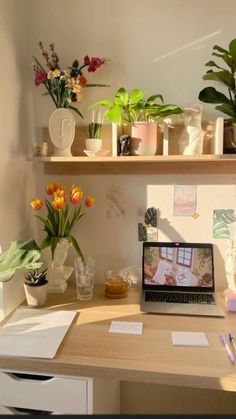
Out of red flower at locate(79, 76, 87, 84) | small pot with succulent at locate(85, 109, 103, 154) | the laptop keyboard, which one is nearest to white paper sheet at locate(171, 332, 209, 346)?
the laptop keyboard

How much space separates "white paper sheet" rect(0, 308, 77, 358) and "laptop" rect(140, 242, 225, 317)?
0.39 m

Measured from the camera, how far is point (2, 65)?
4.09 ft

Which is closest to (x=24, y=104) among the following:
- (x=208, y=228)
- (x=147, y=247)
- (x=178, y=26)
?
(x=178, y=26)

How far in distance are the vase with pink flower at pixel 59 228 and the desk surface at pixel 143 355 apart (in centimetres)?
28

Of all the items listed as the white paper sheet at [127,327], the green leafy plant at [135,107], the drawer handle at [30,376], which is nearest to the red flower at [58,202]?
the green leafy plant at [135,107]

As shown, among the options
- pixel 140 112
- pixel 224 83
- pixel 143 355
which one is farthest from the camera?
pixel 140 112

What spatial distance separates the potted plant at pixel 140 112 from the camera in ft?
4.06

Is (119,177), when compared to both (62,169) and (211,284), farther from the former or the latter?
(211,284)

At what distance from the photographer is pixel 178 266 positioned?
144cm

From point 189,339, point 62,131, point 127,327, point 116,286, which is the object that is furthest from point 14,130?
point 189,339

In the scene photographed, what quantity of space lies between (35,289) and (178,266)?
0.65 m

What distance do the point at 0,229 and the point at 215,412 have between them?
4.36 ft

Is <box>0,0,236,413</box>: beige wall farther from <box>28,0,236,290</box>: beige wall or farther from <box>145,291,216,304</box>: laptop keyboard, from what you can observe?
<box>145,291,216,304</box>: laptop keyboard

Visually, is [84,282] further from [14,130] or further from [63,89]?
[63,89]
